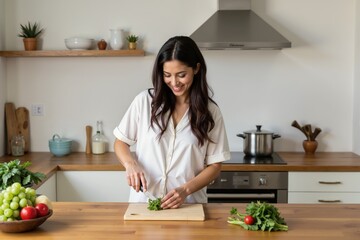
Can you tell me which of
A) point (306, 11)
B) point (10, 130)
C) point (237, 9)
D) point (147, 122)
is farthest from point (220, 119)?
point (10, 130)

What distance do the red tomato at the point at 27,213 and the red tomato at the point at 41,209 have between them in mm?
23

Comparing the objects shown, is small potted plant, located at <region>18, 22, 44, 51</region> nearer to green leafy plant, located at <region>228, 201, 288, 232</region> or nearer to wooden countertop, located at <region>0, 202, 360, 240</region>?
wooden countertop, located at <region>0, 202, 360, 240</region>

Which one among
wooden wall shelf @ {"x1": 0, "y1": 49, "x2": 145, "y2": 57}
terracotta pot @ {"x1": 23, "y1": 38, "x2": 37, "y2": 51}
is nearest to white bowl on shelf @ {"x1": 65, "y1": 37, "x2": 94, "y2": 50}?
wooden wall shelf @ {"x1": 0, "y1": 49, "x2": 145, "y2": 57}

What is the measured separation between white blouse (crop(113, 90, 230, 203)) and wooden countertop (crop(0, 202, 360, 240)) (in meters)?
0.22

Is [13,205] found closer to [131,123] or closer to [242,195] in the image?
[131,123]

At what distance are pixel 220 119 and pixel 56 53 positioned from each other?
1870mm

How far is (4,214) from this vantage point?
1.76m

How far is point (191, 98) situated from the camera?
2.29 meters

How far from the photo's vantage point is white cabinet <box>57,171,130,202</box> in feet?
11.2

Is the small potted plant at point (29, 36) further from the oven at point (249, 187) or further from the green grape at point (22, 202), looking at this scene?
the green grape at point (22, 202)

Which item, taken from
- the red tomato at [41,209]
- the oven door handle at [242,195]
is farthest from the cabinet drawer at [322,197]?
the red tomato at [41,209]

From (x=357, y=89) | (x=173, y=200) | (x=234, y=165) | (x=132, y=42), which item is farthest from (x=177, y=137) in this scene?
(x=357, y=89)

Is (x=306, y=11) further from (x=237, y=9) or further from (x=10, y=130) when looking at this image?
(x=10, y=130)

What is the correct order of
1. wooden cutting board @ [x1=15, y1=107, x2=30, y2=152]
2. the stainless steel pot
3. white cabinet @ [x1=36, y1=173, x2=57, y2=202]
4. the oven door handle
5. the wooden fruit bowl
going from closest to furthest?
the wooden fruit bowl → white cabinet @ [x1=36, y1=173, x2=57, y2=202] → the oven door handle → the stainless steel pot → wooden cutting board @ [x1=15, y1=107, x2=30, y2=152]
